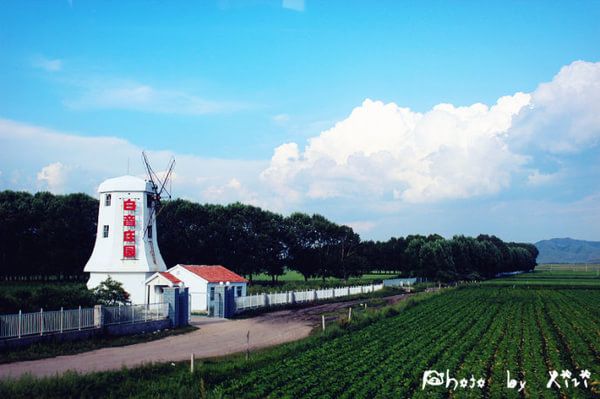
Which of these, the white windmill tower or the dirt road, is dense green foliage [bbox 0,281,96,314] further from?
the white windmill tower

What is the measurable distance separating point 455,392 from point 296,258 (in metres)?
91.9

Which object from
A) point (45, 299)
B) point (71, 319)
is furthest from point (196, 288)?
point (71, 319)

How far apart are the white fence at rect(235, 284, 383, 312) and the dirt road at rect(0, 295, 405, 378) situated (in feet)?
11.2

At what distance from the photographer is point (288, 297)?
63.9 meters

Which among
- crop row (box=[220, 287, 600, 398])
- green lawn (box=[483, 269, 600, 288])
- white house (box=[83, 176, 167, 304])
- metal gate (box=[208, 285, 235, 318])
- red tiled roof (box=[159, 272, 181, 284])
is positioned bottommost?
green lawn (box=[483, 269, 600, 288])

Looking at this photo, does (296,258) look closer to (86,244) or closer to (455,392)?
(86,244)

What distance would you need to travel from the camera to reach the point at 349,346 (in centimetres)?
3044

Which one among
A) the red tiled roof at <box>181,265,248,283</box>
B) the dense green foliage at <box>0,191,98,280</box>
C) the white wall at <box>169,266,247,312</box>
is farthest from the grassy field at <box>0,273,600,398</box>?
the dense green foliage at <box>0,191,98,280</box>

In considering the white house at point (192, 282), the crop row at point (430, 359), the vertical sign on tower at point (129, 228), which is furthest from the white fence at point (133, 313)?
the vertical sign on tower at point (129, 228)

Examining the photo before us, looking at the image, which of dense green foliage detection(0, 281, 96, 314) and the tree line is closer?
dense green foliage detection(0, 281, 96, 314)

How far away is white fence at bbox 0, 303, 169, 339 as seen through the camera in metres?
28.7

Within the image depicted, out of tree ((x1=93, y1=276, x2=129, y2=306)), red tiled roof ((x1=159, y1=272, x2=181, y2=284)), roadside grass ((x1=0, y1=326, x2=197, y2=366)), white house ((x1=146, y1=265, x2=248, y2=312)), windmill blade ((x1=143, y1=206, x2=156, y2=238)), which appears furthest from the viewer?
windmill blade ((x1=143, y1=206, x2=156, y2=238))

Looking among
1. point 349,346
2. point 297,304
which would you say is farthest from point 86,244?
point 349,346

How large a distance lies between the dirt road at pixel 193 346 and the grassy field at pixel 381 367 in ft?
9.70
